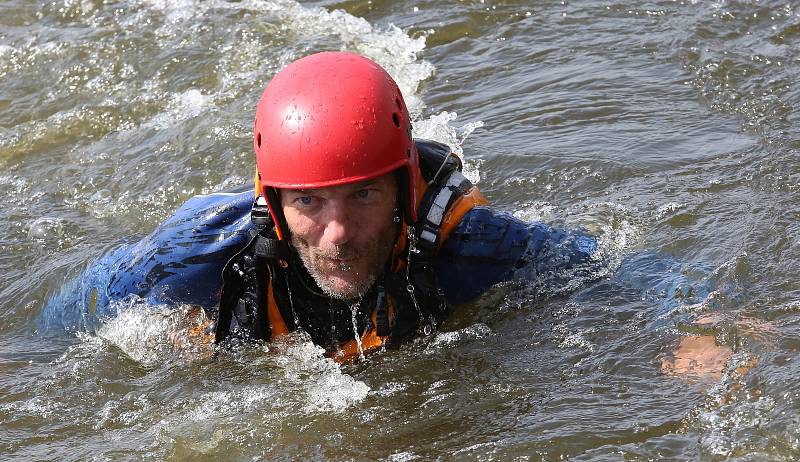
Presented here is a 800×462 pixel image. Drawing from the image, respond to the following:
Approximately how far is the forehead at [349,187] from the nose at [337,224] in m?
0.06

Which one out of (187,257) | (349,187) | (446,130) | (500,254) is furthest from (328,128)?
(446,130)

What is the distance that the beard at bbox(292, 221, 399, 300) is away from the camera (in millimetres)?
4688

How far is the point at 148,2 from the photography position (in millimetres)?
10664

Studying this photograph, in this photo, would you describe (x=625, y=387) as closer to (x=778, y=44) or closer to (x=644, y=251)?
(x=644, y=251)

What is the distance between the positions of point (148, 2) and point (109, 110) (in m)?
2.35

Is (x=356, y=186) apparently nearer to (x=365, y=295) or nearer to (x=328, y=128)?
(x=328, y=128)

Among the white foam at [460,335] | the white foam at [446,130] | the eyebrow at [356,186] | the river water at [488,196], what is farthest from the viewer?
the white foam at [446,130]

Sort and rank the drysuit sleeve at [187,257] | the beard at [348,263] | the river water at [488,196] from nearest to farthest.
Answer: the river water at [488,196] → the beard at [348,263] → the drysuit sleeve at [187,257]

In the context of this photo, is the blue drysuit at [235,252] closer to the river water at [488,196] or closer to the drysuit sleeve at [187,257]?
the drysuit sleeve at [187,257]

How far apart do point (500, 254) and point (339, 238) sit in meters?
0.87

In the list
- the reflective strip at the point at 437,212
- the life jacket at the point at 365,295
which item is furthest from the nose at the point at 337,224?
the reflective strip at the point at 437,212

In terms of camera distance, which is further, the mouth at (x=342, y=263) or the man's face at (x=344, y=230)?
the mouth at (x=342, y=263)

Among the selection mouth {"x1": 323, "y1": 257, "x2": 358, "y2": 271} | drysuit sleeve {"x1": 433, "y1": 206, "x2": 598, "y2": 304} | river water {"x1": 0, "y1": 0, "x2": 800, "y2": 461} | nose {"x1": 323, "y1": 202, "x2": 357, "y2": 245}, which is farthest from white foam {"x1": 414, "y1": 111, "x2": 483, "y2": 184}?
nose {"x1": 323, "y1": 202, "x2": 357, "y2": 245}

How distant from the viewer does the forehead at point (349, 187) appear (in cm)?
452
